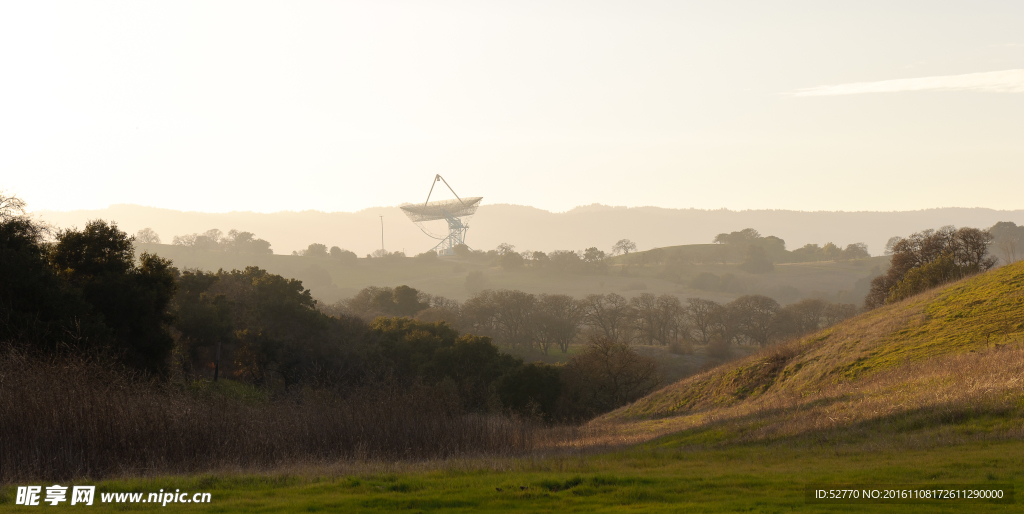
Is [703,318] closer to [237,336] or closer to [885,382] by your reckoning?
[237,336]

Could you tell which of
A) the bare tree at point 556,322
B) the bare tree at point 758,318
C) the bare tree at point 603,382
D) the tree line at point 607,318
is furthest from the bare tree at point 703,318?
the bare tree at point 603,382

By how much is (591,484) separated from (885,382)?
44.1 ft

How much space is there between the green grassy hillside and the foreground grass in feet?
8.17

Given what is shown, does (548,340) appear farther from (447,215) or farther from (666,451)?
(666,451)

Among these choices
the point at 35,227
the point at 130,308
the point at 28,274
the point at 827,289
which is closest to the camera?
the point at 28,274

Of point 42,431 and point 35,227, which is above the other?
point 35,227

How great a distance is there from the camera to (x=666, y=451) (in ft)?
47.6

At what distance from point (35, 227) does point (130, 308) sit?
4.37m

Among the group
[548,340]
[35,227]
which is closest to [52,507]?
[35,227]

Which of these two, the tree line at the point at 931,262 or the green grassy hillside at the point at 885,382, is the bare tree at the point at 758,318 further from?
the green grassy hillside at the point at 885,382

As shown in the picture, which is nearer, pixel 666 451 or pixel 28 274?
pixel 666 451

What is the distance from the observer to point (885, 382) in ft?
61.1

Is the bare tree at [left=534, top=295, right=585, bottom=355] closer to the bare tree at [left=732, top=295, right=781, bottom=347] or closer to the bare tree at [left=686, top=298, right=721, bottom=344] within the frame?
the bare tree at [left=686, top=298, right=721, bottom=344]

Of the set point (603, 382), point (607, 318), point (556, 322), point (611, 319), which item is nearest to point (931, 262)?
point (603, 382)
